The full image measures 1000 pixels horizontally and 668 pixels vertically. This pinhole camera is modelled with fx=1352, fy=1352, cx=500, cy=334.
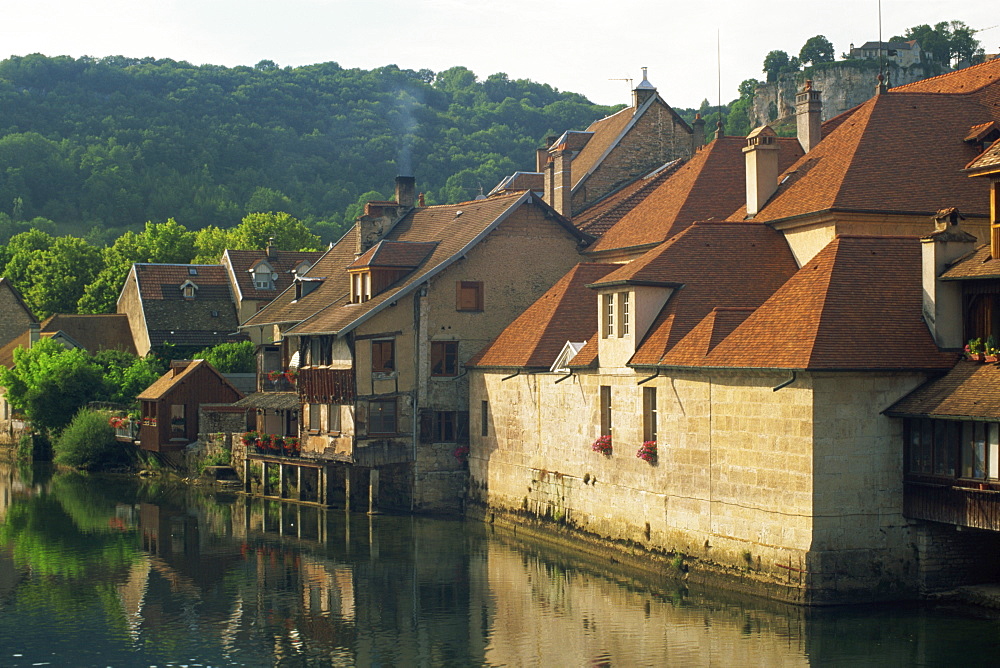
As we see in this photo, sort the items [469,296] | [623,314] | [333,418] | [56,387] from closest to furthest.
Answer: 1. [623,314]
2. [469,296]
3. [333,418]
4. [56,387]

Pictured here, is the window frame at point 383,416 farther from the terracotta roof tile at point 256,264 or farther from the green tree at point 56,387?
the terracotta roof tile at point 256,264

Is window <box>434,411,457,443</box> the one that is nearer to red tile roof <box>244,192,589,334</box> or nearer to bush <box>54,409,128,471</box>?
red tile roof <box>244,192,589,334</box>

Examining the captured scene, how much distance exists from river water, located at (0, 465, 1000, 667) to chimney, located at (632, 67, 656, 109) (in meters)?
24.8

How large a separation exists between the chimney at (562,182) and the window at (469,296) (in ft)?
28.7

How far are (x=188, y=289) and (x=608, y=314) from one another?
4602cm

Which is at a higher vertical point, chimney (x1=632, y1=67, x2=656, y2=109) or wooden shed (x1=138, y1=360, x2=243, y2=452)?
chimney (x1=632, y1=67, x2=656, y2=109)

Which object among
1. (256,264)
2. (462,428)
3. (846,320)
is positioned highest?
(256,264)

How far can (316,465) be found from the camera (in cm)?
5306

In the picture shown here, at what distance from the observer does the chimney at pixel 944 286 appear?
32.8m

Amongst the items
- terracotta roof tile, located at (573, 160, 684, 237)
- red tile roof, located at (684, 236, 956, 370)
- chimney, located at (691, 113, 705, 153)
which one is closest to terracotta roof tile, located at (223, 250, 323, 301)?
terracotta roof tile, located at (573, 160, 684, 237)

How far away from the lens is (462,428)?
51312 millimetres

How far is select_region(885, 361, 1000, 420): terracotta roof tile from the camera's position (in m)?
29.8

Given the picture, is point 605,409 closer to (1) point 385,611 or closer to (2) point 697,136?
(1) point 385,611

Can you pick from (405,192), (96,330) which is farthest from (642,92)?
(96,330)
